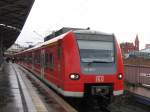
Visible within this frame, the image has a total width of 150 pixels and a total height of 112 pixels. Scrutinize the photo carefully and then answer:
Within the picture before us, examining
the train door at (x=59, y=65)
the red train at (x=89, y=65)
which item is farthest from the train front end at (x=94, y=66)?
the train door at (x=59, y=65)

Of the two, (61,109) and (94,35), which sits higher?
(94,35)

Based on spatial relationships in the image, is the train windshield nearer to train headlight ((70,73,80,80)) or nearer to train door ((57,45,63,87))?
train headlight ((70,73,80,80))

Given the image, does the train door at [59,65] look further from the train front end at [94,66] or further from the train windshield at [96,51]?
the train windshield at [96,51]

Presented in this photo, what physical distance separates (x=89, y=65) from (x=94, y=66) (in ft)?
0.59

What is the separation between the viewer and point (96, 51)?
13.9m

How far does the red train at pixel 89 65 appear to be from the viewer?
1322cm

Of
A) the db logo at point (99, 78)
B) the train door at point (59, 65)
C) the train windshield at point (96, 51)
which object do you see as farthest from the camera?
the train door at point (59, 65)

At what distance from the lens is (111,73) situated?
13602mm

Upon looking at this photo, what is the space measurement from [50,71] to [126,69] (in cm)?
536

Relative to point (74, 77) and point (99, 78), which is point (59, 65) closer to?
point (74, 77)

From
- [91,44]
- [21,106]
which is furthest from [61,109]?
A: [91,44]

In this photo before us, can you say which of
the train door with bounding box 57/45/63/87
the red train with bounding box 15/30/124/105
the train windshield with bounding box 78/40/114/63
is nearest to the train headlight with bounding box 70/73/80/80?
the red train with bounding box 15/30/124/105

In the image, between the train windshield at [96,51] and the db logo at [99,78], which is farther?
the train windshield at [96,51]

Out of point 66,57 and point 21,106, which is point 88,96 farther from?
point 21,106
